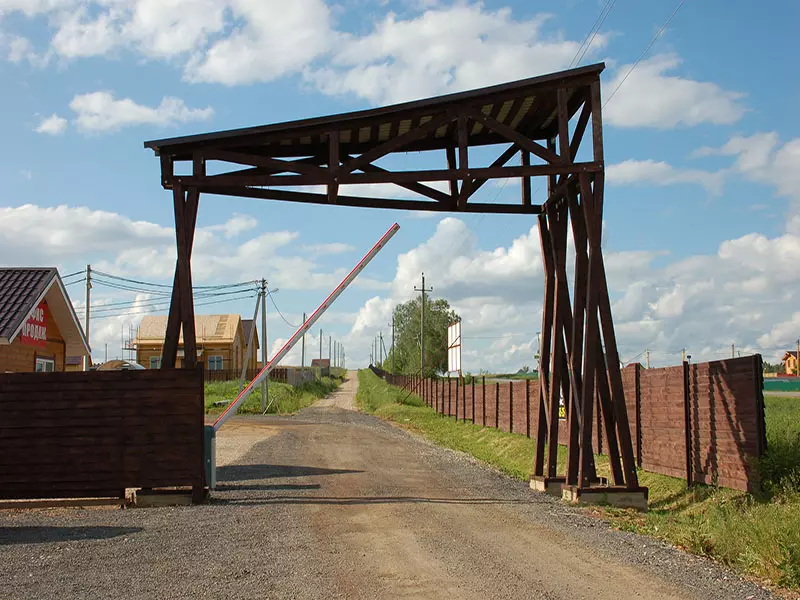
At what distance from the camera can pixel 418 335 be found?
100 metres

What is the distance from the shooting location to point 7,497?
1099 cm

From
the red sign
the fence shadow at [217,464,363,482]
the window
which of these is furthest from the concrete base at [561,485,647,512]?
the window

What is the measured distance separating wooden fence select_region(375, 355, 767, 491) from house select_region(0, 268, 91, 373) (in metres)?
13.6

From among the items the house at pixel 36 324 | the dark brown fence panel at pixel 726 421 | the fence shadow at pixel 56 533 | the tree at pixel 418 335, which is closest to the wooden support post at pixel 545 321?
the dark brown fence panel at pixel 726 421

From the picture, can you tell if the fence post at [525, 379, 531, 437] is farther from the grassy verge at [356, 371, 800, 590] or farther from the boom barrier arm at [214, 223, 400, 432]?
the boom barrier arm at [214, 223, 400, 432]

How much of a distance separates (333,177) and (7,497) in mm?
5983

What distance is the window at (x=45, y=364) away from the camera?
920 inches

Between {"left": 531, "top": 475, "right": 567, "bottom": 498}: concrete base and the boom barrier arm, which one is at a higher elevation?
the boom barrier arm

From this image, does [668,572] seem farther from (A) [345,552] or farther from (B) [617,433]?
(B) [617,433]

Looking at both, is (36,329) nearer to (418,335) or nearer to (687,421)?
(687,421)

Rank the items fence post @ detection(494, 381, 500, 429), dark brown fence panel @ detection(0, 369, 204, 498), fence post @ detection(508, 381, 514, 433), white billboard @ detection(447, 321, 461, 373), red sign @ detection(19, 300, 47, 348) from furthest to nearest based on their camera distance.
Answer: white billboard @ detection(447, 321, 461, 373), fence post @ detection(494, 381, 500, 429), fence post @ detection(508, 381, 514, 433), red sign @ detection(19, 300, 47, 348), dark brown fence panel @ detection(0, 369, 204, 498)

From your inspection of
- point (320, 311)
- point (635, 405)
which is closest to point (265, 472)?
point (320, 311)

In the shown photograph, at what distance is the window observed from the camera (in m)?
23.4

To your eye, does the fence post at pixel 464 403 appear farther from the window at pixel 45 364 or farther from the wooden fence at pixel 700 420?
the wooden fence at pixel 700 420
